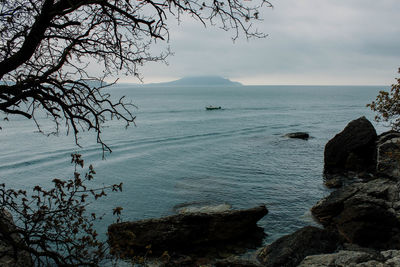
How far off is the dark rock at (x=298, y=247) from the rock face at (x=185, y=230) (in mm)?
2118

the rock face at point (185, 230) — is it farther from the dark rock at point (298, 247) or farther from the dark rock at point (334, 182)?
the dark rock at point (334, 182)

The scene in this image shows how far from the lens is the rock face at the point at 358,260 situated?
28.8 feet

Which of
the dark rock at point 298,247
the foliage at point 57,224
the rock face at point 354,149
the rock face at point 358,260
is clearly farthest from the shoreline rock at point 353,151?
the foliage at point 57,224

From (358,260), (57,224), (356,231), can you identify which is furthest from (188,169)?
(57,224)

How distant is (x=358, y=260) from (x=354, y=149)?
68.3ft

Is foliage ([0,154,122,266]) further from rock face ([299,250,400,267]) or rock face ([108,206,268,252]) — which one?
rock face ([108,206,268,252])

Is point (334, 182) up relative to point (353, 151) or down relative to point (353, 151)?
down

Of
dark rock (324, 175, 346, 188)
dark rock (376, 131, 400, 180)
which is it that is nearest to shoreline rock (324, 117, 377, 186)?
dark rock (376, 131, 400, 180)

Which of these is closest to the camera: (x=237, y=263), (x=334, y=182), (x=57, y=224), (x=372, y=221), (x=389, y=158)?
(x=57, y=224)

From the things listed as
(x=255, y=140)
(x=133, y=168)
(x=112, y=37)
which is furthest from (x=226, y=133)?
(x=112, y=37)

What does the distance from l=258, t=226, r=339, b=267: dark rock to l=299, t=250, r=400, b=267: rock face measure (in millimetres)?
1906

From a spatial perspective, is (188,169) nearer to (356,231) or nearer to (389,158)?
(389,158)

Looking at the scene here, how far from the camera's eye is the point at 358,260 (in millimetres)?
9133

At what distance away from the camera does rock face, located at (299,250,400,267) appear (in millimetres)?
8766
